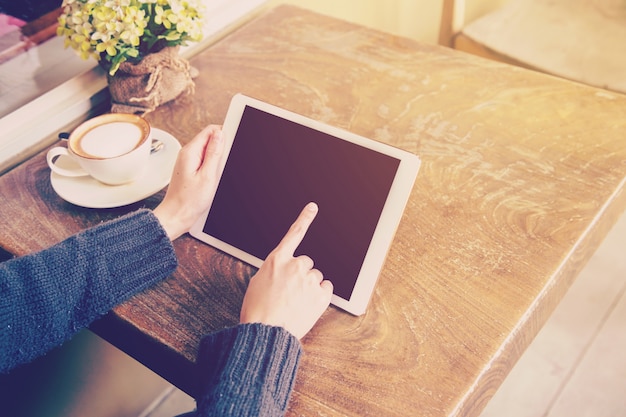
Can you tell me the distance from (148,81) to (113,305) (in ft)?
1.54

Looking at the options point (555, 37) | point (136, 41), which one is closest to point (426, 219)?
point (136, 41)

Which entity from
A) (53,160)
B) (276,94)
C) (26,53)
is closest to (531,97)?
(276,94)

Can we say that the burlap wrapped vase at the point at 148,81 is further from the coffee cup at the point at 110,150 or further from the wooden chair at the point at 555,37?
the wooden chair at the point at 555,37

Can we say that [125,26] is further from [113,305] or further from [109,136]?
[113,305]

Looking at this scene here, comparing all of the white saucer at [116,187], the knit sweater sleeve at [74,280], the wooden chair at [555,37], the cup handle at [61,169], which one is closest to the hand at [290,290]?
the knit sweater sleeve at [74,280]

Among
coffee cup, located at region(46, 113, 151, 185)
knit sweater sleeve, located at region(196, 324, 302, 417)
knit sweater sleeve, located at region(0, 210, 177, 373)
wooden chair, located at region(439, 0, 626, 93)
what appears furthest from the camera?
wooden chair, located at region(439, 0, 626, 93)

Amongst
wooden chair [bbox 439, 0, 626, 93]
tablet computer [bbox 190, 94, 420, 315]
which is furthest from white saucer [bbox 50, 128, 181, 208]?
→ wooden chair [bbox 439, 0, 626, 93]

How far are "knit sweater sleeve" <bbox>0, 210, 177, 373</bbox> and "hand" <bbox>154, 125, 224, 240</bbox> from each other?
3cm

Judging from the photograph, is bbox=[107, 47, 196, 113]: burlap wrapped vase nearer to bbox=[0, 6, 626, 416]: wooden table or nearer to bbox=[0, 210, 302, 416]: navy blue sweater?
bbox=[0, 6, 626, 416]: wooden table

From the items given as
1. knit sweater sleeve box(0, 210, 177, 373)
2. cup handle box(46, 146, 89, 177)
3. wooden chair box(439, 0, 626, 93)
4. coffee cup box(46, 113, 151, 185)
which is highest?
wooden chair box(439, 0, 626, 93)

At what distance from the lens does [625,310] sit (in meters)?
1.53

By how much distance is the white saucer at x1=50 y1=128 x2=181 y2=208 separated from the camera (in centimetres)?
86

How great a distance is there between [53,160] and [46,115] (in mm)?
148

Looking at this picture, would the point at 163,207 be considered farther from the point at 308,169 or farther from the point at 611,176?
the point at 611,176
